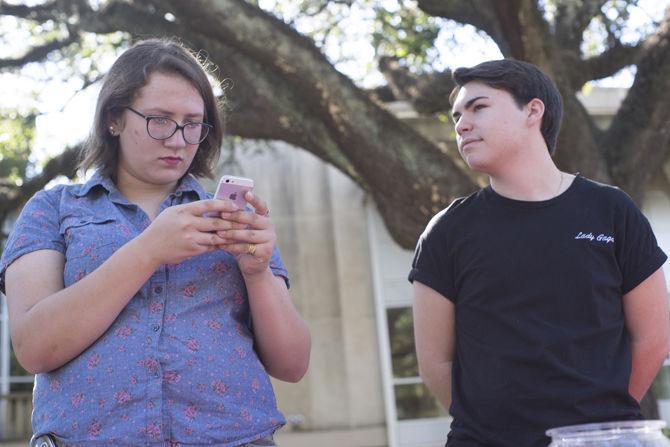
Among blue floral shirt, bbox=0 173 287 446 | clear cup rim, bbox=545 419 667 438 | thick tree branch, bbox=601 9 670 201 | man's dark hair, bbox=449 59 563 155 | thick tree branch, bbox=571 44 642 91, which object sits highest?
thick tree branch, bbox=571 44 642 91

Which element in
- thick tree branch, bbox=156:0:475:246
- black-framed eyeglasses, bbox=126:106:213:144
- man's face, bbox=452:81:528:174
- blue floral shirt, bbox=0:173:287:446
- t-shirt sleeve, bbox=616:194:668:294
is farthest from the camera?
thick tree branch, bbox=156:0:475:246

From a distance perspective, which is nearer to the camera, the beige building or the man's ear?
the man's ear

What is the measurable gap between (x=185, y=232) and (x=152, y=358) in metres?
0.31

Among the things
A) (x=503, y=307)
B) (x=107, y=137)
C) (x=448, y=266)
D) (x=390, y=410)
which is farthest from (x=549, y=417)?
(x=390, y=410)

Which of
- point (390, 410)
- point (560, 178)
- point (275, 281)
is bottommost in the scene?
point (390, 410)

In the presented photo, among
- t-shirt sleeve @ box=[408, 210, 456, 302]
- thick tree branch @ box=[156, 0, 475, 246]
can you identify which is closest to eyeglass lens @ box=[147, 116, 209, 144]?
t-shirt sleeve @ box=[408, 210, 456, 302]

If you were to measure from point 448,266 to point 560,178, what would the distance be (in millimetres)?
431

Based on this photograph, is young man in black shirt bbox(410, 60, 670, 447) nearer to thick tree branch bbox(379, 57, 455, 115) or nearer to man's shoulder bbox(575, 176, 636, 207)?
man's shoulder bbox(575, 176, 636, 207)

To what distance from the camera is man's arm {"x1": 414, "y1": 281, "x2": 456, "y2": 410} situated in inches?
106

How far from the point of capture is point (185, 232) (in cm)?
210

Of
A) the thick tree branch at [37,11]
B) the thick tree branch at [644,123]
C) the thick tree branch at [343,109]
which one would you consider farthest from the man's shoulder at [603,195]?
the thick tree branch at [37,11]

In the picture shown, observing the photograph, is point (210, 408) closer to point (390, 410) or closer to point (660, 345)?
point (660, 345)

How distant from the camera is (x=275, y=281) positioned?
2342 mm

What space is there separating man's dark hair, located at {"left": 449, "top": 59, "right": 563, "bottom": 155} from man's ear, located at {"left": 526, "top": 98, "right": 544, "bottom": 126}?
13 millimetres
